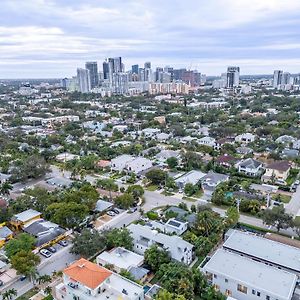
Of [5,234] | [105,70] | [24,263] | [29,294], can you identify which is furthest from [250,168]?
[105,70]

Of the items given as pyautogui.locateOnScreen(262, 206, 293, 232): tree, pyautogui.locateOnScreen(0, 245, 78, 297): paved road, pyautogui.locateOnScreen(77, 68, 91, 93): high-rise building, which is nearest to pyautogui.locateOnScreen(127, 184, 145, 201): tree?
pyautogui.locateOnScreen(0, 245, 78, 297): paved road

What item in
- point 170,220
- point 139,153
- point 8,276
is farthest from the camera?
point 139,153

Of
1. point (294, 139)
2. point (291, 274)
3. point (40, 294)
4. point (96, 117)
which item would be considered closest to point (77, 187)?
point (40, 294)

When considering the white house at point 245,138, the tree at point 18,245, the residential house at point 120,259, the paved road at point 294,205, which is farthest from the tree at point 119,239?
the white house at point 245,138

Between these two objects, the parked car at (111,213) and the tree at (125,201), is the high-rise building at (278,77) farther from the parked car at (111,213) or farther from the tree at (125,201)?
the parked car at (111,213)

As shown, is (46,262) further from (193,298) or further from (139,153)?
(139,153)

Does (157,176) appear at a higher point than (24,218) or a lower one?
higher

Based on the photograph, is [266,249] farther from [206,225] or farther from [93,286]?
[93,286]
